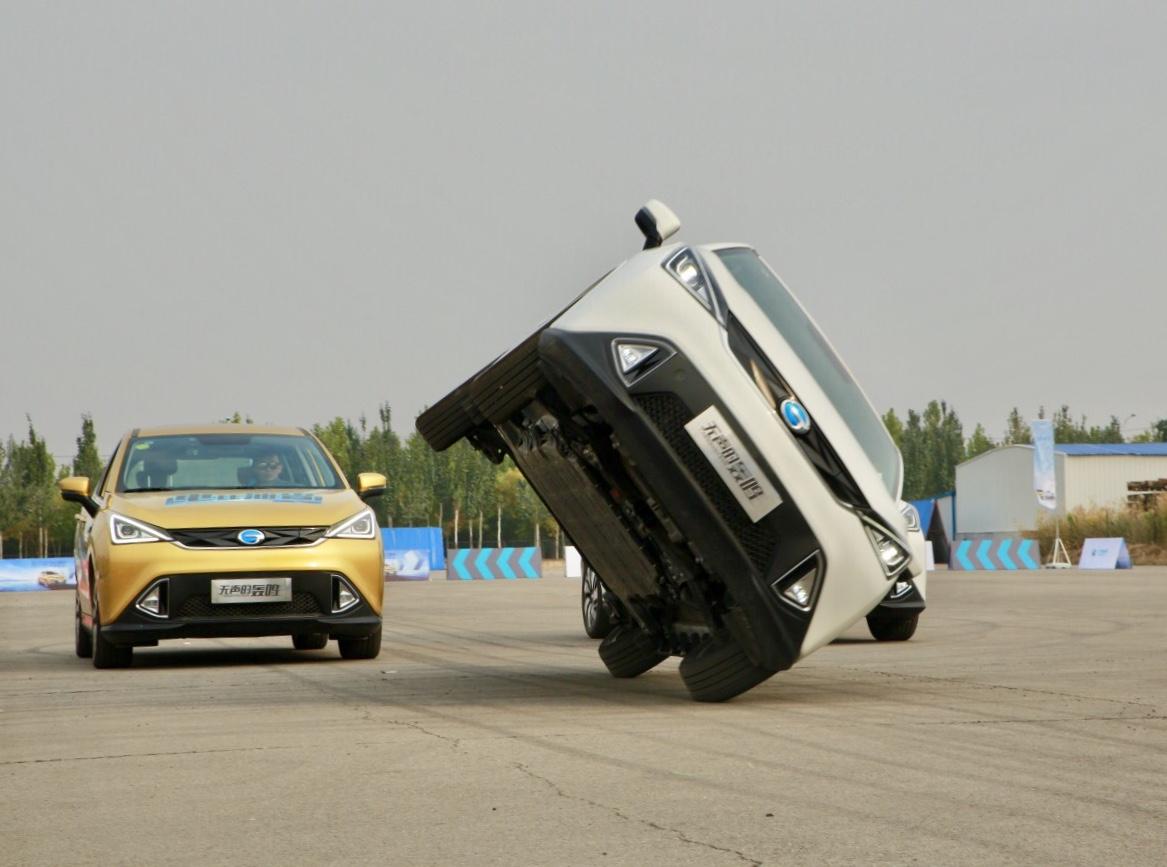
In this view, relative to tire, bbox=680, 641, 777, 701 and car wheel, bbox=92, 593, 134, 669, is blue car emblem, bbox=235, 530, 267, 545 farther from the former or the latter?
tire, bbox=680, 641, 777, 701

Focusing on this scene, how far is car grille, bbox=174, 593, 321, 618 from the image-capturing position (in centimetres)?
1093

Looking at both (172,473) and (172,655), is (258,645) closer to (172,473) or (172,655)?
(172,655)

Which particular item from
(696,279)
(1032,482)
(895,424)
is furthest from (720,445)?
(895,424)

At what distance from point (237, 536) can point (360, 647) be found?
1.47 meters

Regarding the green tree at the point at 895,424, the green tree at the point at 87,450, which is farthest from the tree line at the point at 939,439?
the green tree at the point at 87,450

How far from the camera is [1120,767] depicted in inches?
230

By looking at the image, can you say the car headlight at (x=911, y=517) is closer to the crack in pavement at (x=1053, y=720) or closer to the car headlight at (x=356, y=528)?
the crack in pavement at (x=1053, y=720)

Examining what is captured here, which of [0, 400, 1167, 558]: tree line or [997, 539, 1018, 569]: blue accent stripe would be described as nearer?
[997, 539, 1018, 569]: blue accent stripe

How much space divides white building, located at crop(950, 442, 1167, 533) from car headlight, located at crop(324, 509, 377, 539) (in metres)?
51.1

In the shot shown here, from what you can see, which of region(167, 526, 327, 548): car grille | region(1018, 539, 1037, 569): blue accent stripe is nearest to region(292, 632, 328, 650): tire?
region(167, 526, 327, 548): car grille

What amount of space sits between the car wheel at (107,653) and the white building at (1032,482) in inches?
2034

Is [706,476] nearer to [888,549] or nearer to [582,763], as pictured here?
[888,549]

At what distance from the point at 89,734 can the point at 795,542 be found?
3259 millimetres

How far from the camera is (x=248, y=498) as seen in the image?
457 inches
